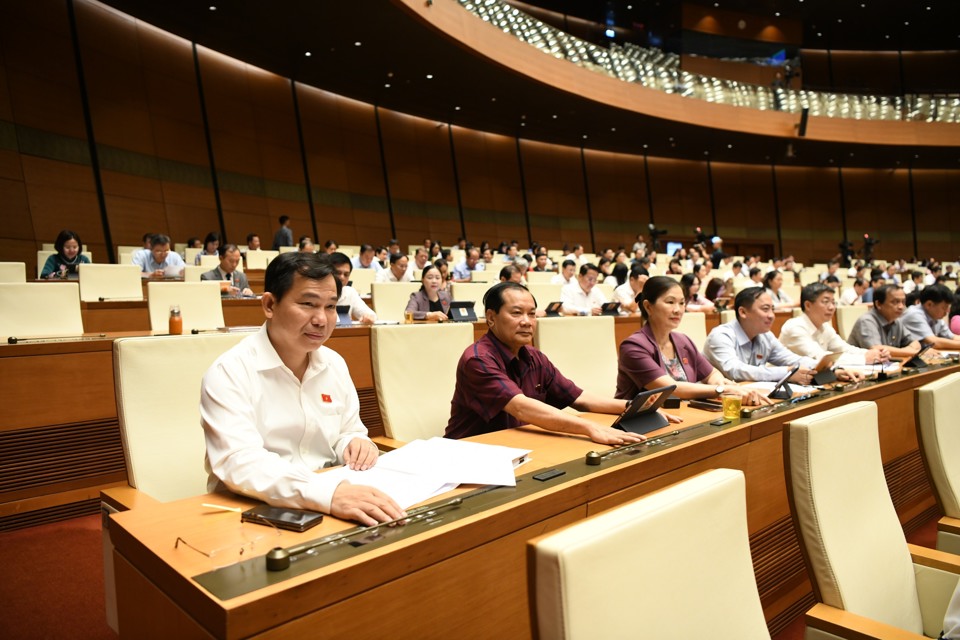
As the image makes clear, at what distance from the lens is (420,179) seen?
1270cm

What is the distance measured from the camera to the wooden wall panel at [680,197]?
16281 mm

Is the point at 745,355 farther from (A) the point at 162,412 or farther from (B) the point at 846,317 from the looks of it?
(A) the point at 162,412

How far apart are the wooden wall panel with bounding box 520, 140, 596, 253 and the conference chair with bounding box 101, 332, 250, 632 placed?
1298cm

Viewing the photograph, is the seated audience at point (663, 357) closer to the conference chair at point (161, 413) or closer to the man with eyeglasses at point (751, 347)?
the man with eyeglasses at point (751, 347)

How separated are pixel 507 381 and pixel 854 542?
967 millimetres

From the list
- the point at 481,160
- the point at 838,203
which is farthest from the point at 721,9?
the point at 481,160

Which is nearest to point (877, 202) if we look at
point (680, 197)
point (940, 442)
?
point (680, 197)

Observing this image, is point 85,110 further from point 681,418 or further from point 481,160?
point 681,418

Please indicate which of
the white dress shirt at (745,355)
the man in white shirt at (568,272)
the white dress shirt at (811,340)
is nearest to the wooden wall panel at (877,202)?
the man in white shirt at (568,272)

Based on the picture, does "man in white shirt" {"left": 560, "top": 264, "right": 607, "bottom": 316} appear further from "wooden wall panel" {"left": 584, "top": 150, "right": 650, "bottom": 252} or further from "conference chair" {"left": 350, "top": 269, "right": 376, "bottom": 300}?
"wooden wall panel" {"left": 584, "top": 150, "right": 650, "bottom": 252}

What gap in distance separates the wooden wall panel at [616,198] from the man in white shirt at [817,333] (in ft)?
39.1

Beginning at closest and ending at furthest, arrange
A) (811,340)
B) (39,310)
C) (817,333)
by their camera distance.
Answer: (39,310) → (811,340) → (817,333)

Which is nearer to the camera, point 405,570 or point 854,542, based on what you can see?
point 405,570

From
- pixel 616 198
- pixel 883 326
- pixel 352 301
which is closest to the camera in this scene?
pixel 883 326
